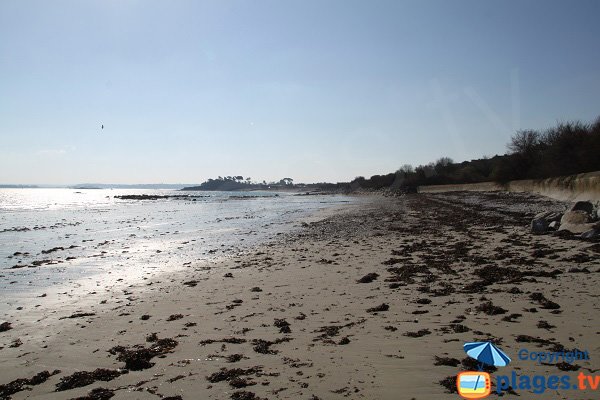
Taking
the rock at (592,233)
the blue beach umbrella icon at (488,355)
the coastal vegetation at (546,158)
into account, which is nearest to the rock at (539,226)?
the rock at (592,233)

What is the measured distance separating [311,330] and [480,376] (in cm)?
254

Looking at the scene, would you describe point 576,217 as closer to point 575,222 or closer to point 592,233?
point 575,222

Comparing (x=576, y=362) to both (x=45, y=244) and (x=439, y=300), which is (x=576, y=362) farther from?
(x=45, y=244)

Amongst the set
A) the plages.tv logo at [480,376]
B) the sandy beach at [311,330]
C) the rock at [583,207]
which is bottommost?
the sandy beach at [311,330]

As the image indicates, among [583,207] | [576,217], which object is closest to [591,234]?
[576,217]

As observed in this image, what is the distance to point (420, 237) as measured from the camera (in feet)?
53.1

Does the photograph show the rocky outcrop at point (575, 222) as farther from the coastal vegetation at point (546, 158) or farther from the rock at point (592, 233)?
the coastal vegetation at point (546, 158)

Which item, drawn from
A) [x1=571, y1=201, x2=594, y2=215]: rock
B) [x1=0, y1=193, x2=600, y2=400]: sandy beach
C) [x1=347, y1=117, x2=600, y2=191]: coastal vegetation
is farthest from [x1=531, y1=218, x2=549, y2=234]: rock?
[x1=347, y1=117, x2=600, y2=191]: coastal vegetation

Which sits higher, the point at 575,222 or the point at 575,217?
the point at 575,217

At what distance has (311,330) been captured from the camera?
19.1 feet

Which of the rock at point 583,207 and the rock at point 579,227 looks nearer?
the rock at point 579,227

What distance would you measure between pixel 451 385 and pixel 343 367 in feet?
3.89

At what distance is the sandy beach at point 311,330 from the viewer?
13.8ft

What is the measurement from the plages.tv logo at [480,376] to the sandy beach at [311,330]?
0.48 ft
